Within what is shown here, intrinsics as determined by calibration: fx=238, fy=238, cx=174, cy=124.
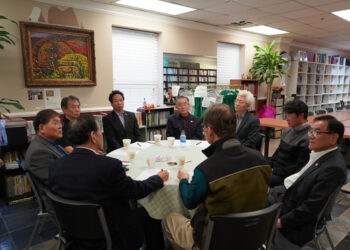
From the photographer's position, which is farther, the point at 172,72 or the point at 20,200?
the point at 172,72

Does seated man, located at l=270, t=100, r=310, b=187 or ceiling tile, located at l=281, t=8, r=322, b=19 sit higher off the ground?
ceiling tile, located at l=281, t=8, r=322, b=19

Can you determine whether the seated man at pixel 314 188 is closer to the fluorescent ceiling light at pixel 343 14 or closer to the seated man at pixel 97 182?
the seated man at pixel 97 182

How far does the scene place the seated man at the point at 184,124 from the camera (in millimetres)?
3467

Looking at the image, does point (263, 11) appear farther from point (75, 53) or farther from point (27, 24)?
point (27, 24)

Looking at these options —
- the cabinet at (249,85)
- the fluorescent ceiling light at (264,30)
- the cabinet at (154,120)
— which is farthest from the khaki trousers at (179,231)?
the fluorescent ceiling light at (264,30)

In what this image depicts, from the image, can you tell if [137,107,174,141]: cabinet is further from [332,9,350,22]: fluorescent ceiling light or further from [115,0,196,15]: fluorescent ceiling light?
[332,9,350,22]: fluorescent ceiling light

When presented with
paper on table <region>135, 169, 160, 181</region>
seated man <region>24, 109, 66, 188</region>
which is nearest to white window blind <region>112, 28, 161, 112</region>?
seated man <region>24, 109, 66, 188</region>

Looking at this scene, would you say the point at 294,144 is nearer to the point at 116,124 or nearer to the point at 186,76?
the point at 116,124

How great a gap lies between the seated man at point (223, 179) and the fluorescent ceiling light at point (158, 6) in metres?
3.32

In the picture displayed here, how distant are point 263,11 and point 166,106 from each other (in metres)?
2.65

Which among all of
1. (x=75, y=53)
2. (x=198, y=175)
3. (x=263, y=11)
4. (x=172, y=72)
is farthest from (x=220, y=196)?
(x=172, y=72)

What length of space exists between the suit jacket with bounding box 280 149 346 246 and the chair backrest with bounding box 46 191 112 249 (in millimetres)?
1167

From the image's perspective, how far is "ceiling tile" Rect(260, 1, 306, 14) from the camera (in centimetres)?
421

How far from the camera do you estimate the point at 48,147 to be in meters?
1.96
